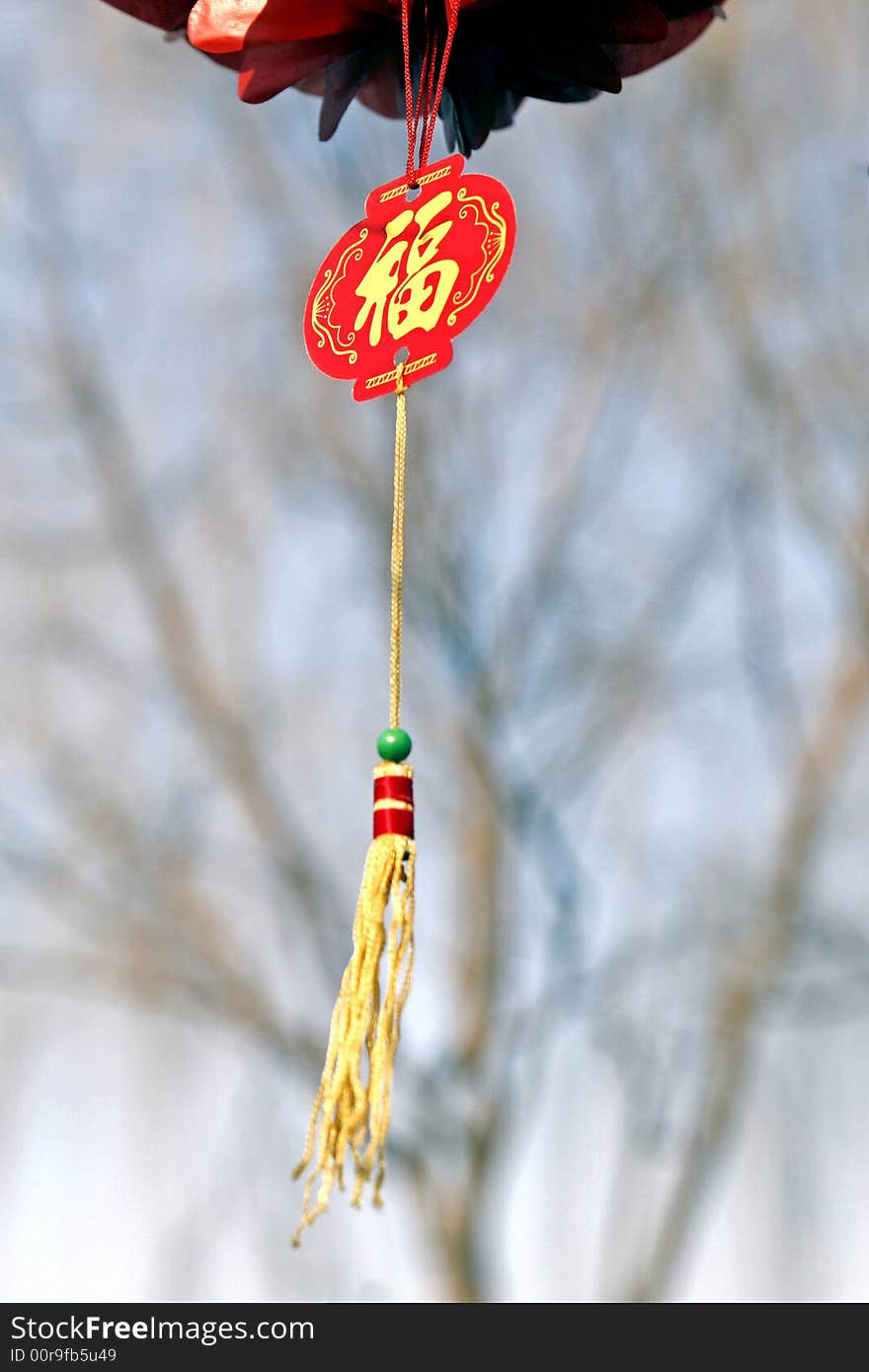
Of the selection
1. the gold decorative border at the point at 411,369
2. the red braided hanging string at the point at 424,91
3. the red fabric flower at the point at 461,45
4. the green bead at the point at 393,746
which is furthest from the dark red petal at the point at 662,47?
the green bead at the point at 393,746

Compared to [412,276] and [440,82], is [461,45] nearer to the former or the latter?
[440,82]

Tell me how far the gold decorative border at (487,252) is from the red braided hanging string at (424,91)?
8 cm

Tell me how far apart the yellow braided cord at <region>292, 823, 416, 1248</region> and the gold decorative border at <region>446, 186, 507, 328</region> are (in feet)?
1.18

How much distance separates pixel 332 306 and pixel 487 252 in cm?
14

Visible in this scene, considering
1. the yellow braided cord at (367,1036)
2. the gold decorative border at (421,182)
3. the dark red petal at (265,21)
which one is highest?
the dark red petal at (265,21)

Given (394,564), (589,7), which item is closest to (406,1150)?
(394,564)

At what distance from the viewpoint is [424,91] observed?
1.25 meters

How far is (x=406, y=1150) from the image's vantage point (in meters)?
2.84

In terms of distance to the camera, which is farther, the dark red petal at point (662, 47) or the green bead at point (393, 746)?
the dark red petal at point (662, 47)

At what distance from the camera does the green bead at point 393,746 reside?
1030 mm

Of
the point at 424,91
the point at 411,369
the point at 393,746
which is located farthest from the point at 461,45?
the point at 393,746

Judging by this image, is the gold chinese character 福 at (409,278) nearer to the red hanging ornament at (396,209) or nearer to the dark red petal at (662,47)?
the red hanging ornament at (396,209)

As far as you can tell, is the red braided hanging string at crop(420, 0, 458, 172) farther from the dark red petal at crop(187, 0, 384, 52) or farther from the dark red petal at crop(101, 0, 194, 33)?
the dark red petal at crop(101, 0, 194, 33)

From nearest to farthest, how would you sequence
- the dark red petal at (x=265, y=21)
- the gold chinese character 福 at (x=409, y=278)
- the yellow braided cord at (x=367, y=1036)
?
1. the yellow braided cord at (x=367, y=1036)
2. the gold chinese character 福 at (x=409, y=278)
3. the dark red petal at (x=265, y=21)
